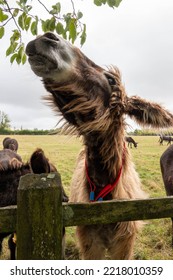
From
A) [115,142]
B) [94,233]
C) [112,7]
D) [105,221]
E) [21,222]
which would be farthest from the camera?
[94,233]

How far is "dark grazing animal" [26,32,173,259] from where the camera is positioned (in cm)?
254

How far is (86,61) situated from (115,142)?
915 millimetres

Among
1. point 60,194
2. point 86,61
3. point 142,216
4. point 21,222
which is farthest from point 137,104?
point 21,222

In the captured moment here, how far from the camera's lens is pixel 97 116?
2895 mm

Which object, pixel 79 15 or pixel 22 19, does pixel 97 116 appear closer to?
pixel 79 15

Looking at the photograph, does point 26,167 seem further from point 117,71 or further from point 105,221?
point 105,221

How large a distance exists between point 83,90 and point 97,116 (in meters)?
0.30

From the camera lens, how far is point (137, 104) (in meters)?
3.21

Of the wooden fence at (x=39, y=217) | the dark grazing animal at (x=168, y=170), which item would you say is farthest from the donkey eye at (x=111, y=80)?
the dark grazing animal at (x=168, y=170)

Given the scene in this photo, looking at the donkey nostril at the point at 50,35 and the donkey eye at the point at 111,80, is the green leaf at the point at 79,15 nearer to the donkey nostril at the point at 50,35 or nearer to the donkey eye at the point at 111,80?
the donkey nostril at the point at 50,35

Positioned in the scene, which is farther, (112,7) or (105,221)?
(112,7)

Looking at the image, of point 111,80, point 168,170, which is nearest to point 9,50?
point 111,80

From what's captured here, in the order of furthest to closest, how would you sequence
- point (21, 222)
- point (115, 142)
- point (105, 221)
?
point (115, 142) → point (105, 221) → point (21, 222)
